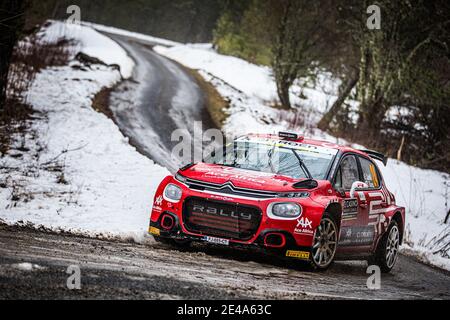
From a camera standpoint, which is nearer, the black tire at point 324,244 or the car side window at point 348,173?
the black tire at point 324,244

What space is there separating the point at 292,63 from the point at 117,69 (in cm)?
754

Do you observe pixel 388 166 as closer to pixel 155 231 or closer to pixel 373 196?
pixel 373 196

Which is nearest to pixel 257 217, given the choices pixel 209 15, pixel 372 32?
pixel 372 32

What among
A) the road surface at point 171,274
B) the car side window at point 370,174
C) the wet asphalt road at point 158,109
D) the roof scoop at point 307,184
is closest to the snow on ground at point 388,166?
the wet asphalt road at point 158,109

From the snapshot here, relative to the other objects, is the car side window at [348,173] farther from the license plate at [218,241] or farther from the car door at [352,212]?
the license plate at [218,241]

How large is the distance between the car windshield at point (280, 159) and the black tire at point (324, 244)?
656mm

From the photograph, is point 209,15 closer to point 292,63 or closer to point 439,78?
point 292,63

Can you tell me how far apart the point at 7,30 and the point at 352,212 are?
A: 382 inches

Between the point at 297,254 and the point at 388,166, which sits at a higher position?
the point at 388,166

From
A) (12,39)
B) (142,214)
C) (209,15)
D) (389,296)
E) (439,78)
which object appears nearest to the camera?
(389,296)

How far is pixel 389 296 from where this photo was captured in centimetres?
634

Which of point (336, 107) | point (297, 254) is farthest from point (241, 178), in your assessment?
point (336, 107)

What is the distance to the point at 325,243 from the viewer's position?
26.3 feet

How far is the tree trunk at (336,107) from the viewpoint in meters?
25.6
